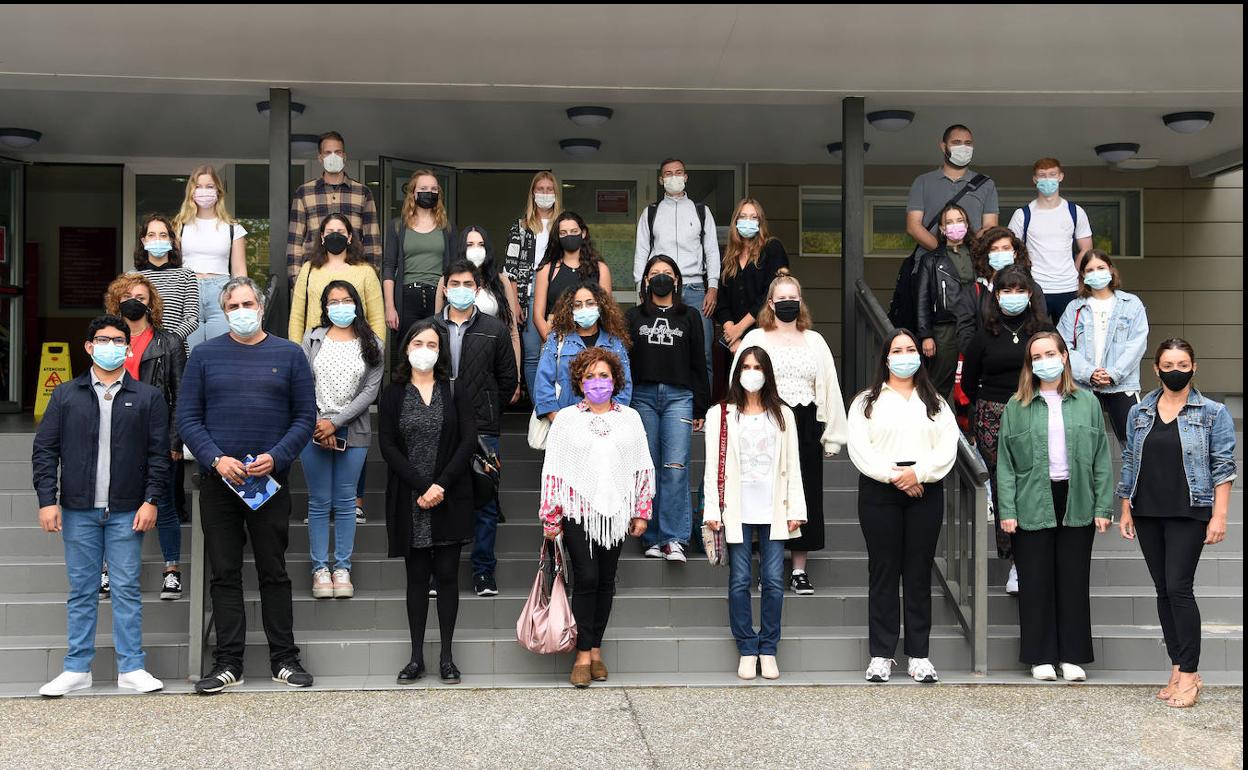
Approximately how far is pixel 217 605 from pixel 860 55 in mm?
4923

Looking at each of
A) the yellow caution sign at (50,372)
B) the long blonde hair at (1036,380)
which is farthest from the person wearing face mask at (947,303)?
the yellow caution sign at (50,372)

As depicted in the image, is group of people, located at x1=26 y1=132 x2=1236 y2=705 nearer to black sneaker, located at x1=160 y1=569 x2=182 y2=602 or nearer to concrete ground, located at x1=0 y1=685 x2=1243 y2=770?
black sneaker, located at x1=160 y1=569 x2=182 y2=602

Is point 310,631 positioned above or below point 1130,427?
below

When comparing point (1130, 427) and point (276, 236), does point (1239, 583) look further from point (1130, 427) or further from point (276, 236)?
point (276, 236)

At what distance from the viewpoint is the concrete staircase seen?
20.5 ft

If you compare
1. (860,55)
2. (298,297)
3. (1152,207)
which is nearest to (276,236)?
(298,297)

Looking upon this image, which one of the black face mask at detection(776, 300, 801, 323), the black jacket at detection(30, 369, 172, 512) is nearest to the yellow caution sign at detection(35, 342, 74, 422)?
the black jacket at detection(30, 369, 172, 512)

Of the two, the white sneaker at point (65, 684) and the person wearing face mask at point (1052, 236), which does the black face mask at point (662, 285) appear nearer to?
the person wearing face mask at point (1052, 236)

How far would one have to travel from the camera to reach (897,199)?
12.2 metres

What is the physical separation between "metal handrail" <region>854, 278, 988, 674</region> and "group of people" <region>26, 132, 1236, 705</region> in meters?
0.14

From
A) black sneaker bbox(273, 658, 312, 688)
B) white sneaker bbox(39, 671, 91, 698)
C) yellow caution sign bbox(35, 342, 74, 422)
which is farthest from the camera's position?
yellow caution sign bbox(35, 342, 74, 422)

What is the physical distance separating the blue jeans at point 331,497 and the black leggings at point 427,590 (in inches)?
28.5

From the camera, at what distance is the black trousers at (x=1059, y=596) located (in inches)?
245

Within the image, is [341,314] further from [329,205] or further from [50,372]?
[50,372]
